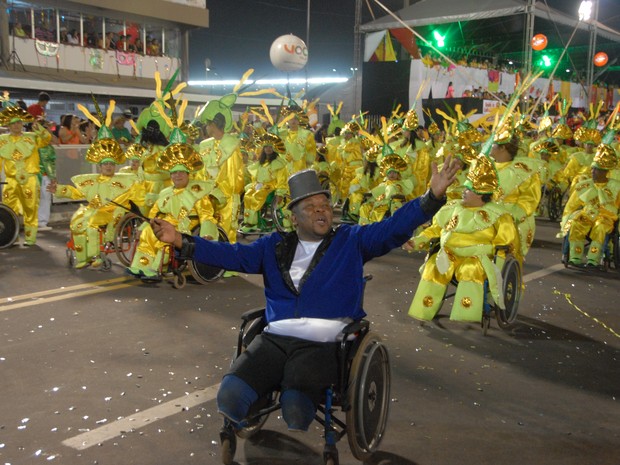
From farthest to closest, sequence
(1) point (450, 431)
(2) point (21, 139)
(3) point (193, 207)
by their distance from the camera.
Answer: (2) point (21, 139) → (3) point (193, 207) → (1) point (450, 431)

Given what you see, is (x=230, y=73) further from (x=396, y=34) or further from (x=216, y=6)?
(x=396, y=34)

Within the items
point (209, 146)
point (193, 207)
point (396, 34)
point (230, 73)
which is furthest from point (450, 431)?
point (230, 73)

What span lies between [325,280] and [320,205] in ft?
1.34

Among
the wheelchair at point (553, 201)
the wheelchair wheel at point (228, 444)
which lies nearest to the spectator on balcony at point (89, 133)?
the wheelchair at point (553, 201)

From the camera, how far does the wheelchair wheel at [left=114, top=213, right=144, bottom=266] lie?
836cm

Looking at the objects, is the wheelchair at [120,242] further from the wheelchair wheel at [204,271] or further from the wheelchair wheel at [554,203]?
the wheelchair wheel at [554,203]

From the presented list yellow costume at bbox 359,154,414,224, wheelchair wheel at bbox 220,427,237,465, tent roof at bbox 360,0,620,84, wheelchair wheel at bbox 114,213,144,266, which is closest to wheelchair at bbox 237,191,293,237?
yellow costume at bbox 359,154,414,224

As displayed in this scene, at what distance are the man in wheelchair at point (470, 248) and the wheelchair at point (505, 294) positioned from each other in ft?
0.33

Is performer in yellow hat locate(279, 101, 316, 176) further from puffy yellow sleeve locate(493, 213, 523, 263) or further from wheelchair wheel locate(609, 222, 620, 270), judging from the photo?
puffy yellow sleeve locate(493, 213, 523, 263)

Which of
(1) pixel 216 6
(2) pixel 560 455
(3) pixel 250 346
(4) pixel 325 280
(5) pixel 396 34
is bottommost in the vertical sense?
(2) pixel 560 455

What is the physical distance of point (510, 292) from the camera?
6383 mm

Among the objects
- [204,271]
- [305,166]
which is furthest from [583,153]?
[204,271]

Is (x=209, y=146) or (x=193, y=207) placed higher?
(x=209, y=146)

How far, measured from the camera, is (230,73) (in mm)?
36312
